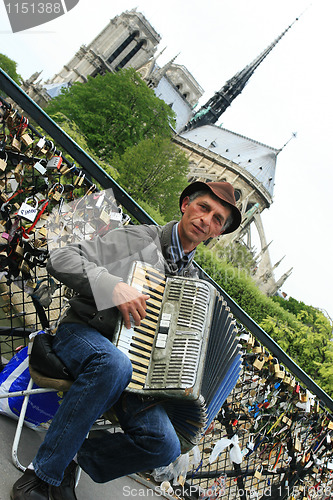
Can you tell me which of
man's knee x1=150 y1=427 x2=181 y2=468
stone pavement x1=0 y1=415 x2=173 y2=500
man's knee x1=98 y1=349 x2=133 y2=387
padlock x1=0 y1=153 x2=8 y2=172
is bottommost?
stone pavement x1=0 y1=415 x2=173 y2=500

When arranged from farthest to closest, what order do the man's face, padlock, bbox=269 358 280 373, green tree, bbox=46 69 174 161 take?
green tree, bbox=46 69 174 161 → padlock, bbox=269 358 280 373 → the man's face

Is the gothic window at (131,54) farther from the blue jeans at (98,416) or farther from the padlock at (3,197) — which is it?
the blue jeans at (98,416)

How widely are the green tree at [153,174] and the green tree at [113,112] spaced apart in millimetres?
2015

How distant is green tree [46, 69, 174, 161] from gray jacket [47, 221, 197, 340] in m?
23.6

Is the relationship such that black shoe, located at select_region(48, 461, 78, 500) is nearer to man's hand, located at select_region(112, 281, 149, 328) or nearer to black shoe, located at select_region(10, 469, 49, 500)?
black shoe, located at select_region(10, 469, 49, 500)

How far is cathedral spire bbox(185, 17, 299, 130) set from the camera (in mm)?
63875

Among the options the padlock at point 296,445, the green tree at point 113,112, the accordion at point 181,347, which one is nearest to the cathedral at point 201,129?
the green tree at point 113,112

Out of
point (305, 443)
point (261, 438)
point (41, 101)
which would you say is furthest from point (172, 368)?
point (41, 101)

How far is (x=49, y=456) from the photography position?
189cm

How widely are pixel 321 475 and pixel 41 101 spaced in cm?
5019

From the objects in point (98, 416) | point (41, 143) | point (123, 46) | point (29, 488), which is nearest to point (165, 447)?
point (98, 416)

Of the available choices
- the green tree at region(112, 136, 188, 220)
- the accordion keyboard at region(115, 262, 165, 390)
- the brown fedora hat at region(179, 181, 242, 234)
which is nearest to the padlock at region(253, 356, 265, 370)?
the brown fedora hat at region(179, 181, 242, 234)

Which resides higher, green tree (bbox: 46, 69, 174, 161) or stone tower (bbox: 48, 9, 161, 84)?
stone tower (bbox: 48, 9, 161, 84)

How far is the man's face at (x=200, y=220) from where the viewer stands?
101 inches
